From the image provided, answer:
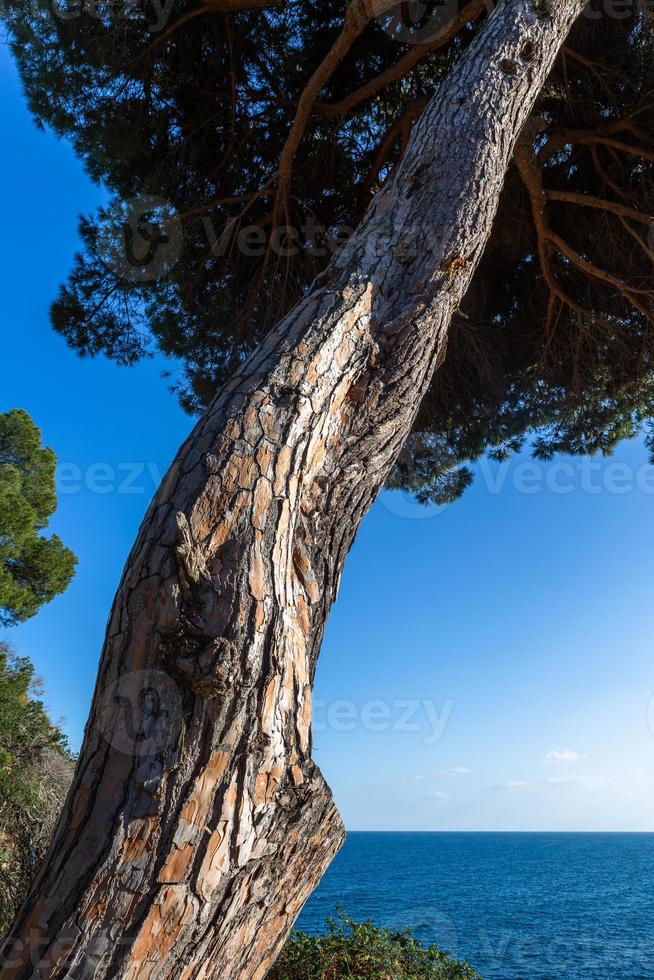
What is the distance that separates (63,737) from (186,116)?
8460 mm

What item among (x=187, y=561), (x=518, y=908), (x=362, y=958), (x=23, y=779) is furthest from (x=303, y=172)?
(x=518, y=908)

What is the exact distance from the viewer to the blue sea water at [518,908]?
85.9 feet

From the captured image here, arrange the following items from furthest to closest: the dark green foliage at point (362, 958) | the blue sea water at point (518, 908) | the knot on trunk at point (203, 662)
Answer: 1. the blue sea water at point (518, 908)
2. the dark green foliage at point (362, 958)
3. the knot on trunk at point (203, 662)

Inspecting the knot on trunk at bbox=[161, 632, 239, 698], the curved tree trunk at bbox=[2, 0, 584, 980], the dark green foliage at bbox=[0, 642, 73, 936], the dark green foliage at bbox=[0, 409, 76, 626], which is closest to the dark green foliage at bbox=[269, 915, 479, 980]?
the dark green foliage at bbox=[0, 642, 73, 936]

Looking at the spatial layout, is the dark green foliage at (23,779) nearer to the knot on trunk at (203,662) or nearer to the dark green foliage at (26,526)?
the dark green foliage at (26,526)

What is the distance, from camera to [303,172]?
5.37 m

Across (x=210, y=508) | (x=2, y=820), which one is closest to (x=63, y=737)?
(x=2, y=820)

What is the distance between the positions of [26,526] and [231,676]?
1092cm

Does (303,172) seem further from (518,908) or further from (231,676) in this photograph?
(518,908)

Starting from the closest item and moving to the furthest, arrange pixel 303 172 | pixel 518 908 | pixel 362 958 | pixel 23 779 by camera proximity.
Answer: pixel 303 172
pixel 362 958
pixel 23 779
pixel 518 908

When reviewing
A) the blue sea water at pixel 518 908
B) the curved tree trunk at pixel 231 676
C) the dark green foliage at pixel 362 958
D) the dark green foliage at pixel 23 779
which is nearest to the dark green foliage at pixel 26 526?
the dark green foliage at pixel 23 779

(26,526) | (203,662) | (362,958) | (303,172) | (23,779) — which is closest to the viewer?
(203,662)

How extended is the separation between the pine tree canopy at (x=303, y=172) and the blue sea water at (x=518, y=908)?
6.92 m

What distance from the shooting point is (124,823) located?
3.76ft
